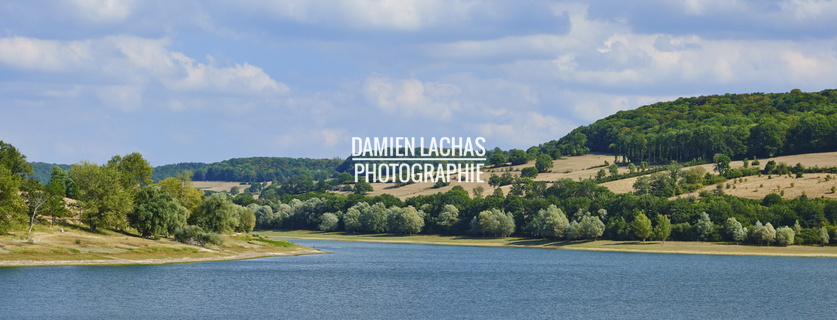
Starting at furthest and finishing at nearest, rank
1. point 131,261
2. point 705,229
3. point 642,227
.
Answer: point 642,227 → point 705,229 → point 131,261

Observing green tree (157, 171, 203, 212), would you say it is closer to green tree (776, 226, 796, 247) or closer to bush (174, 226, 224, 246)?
bush (174, 226, 224, 246)

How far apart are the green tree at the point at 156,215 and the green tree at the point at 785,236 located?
323 ft

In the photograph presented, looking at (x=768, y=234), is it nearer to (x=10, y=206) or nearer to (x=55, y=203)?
(x=55, y=203)

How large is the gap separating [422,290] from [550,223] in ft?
283

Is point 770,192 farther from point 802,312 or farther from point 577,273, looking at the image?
point 802,312

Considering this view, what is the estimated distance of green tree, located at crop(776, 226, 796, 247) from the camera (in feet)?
501

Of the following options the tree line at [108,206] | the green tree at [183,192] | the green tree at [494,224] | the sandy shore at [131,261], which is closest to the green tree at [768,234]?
the green tree at [494,224]

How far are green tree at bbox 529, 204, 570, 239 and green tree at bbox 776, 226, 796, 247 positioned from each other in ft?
127

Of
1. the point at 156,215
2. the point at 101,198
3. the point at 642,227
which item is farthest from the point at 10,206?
the point at 642,227

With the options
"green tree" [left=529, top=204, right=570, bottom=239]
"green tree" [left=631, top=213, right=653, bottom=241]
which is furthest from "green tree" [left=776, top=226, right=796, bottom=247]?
"green tree" [left=529, top=204, right=570, bottom=239]

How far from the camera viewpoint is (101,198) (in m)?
127

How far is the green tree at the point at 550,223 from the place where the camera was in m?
174

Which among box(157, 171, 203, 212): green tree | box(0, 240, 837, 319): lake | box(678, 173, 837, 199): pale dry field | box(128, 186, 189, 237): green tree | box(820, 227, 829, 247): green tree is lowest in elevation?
box(0, 240, 837, 319): lake

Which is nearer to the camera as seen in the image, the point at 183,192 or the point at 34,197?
the point at 34,197
